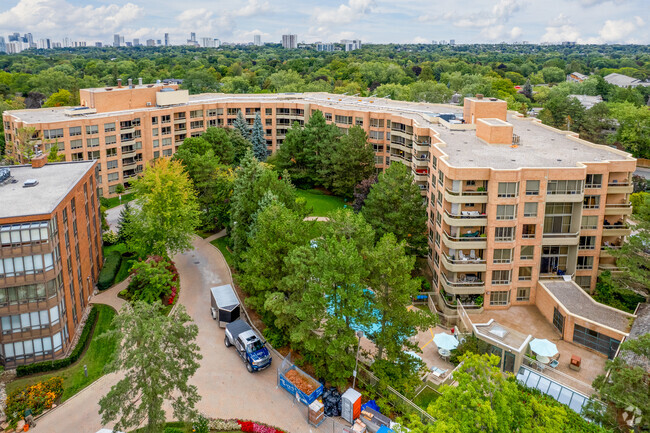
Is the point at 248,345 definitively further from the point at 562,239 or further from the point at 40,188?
the point at 562,239

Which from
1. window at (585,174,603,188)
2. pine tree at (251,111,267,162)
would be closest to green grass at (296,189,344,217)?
pine tree at (251,111,267,162)

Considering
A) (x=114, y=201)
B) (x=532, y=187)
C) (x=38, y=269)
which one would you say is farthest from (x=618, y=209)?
(x=114, y=201)

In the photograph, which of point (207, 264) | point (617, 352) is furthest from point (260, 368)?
point (617, 352)

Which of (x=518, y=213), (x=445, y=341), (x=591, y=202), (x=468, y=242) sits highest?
(x=591, y=202)

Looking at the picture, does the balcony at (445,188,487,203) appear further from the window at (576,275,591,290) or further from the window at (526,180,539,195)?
the window at (576,275,591,290)

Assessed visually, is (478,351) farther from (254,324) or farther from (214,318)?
(214,318)

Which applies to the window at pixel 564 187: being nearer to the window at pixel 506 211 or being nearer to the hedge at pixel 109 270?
the window at pixel 506 211

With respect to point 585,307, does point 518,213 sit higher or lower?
higher
